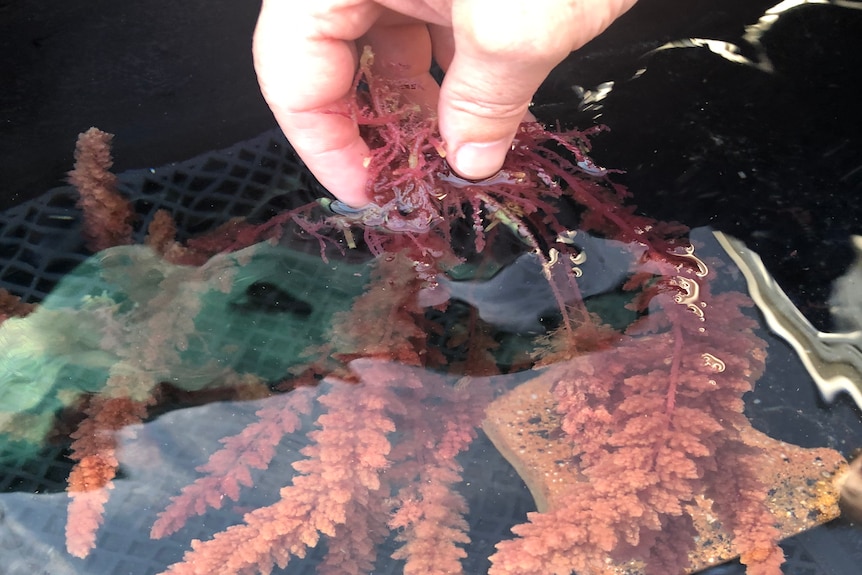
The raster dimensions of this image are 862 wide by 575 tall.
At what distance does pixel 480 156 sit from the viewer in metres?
1.06

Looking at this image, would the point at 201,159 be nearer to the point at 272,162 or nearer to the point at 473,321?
the point at 272,162

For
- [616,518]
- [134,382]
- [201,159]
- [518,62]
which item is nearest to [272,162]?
[201,159]

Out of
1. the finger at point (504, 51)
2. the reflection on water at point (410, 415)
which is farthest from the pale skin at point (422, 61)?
the reflection on water at point (410, 415)

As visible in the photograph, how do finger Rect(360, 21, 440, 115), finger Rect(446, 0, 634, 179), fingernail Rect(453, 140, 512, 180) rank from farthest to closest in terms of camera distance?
finger Rect(360, 21, 440, 115) < fingernail Rect(453, 140, 512, 180) < finger Rect(446, 0, 634, 179)

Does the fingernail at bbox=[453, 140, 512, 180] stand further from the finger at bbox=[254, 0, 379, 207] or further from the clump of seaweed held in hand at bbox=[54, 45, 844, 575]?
the finger at bbox=[254, 0, 379, 207]

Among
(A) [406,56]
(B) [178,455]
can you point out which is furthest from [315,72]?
(B) [178,455]

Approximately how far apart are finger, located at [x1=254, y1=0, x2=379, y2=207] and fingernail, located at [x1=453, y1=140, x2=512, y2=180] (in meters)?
0.25

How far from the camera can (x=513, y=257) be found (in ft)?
4.45

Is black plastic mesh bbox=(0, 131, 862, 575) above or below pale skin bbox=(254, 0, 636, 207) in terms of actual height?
below

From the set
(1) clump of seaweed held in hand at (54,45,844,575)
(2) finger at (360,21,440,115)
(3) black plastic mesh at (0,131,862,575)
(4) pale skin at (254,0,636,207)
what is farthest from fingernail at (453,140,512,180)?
(3) black plastic mesh at (0,131,862,575)

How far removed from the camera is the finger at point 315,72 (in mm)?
1036

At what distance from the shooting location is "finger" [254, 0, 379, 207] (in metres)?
1.04

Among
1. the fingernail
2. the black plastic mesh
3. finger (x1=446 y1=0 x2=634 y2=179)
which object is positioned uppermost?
finger (x1=446 y1=0 x2=634 y2=179)

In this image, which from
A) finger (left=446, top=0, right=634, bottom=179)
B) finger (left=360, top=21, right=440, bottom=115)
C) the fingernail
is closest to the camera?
finger (left=446, top=0, right=634, bottom=179)
